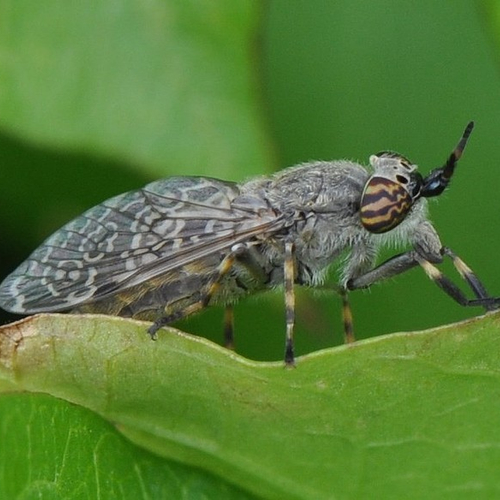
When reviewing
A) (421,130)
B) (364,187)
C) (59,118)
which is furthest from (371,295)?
(59,118)

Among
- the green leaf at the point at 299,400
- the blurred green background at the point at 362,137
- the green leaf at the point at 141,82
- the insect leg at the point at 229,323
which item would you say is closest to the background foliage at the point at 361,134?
the blurred green background at the point at 362,137

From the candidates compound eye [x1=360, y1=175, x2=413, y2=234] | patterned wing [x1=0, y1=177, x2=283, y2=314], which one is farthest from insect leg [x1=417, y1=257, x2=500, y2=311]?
patterned wing [x1=0, y1=177, x2=283, y2=314]

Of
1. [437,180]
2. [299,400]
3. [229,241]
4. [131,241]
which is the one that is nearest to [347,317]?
[229,241]

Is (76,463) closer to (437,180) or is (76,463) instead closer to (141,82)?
(141,82)

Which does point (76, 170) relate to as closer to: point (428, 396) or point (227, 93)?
point (227, 93)

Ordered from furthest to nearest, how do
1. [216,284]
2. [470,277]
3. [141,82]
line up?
1. [216,284]
2. [470,277]
3. [141,82]

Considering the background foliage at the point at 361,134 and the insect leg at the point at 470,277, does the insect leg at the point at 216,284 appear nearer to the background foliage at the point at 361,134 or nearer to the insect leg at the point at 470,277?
the background foliage at the point at 361,134

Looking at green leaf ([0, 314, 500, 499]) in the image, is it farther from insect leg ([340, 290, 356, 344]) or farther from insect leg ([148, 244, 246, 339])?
insect leg ([340, 290, 356, 344])
